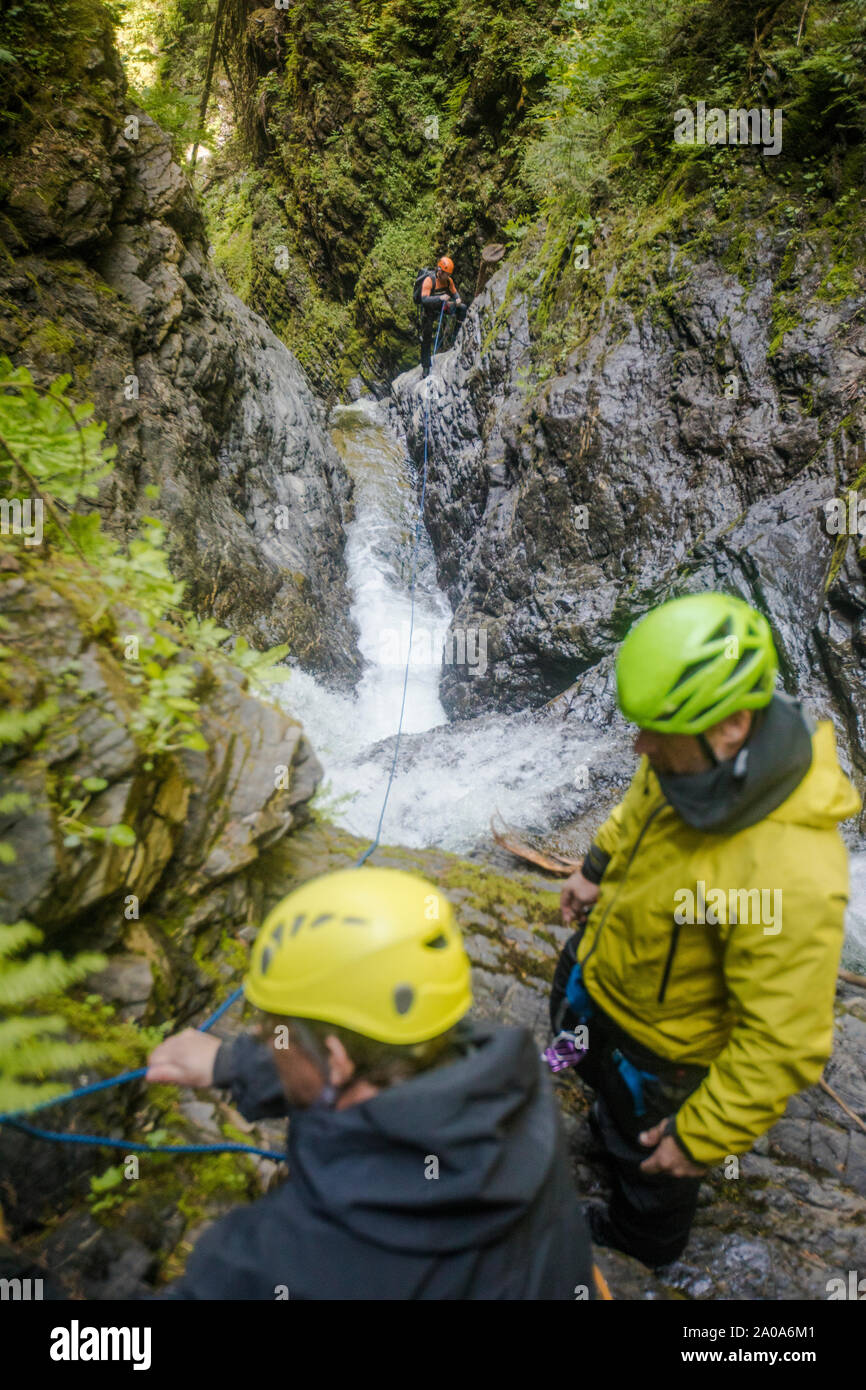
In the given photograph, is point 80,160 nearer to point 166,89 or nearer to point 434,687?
point 166,89

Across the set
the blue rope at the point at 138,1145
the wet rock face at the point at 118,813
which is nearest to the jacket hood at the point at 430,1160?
the blue rope at the point at 138,1145

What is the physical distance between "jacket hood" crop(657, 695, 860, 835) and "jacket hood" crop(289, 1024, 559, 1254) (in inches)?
37.1

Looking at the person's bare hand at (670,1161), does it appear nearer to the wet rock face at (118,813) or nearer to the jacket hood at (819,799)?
the jacket hood at (819,799)

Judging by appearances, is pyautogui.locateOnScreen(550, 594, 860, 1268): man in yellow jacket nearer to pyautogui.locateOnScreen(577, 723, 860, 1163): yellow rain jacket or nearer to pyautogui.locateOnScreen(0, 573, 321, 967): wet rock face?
pyautogui.locateOnScreen(577, 723, 860, 1163): yellow rain jacket

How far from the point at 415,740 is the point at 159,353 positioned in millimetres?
5218

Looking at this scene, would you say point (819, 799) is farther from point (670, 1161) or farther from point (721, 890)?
point (670, 1161)

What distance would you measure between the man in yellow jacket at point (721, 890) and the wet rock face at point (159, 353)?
3.92m

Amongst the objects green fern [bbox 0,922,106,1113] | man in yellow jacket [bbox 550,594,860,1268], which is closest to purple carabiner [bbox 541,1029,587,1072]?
man in yellow jacket [bbox 550,594,860,1268]

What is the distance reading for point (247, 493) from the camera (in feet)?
27.9

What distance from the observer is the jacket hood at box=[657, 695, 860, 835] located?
5.87 feet

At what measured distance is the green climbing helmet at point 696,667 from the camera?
183 cm

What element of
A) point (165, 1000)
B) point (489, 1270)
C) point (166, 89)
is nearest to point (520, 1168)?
point (489, 1270)
